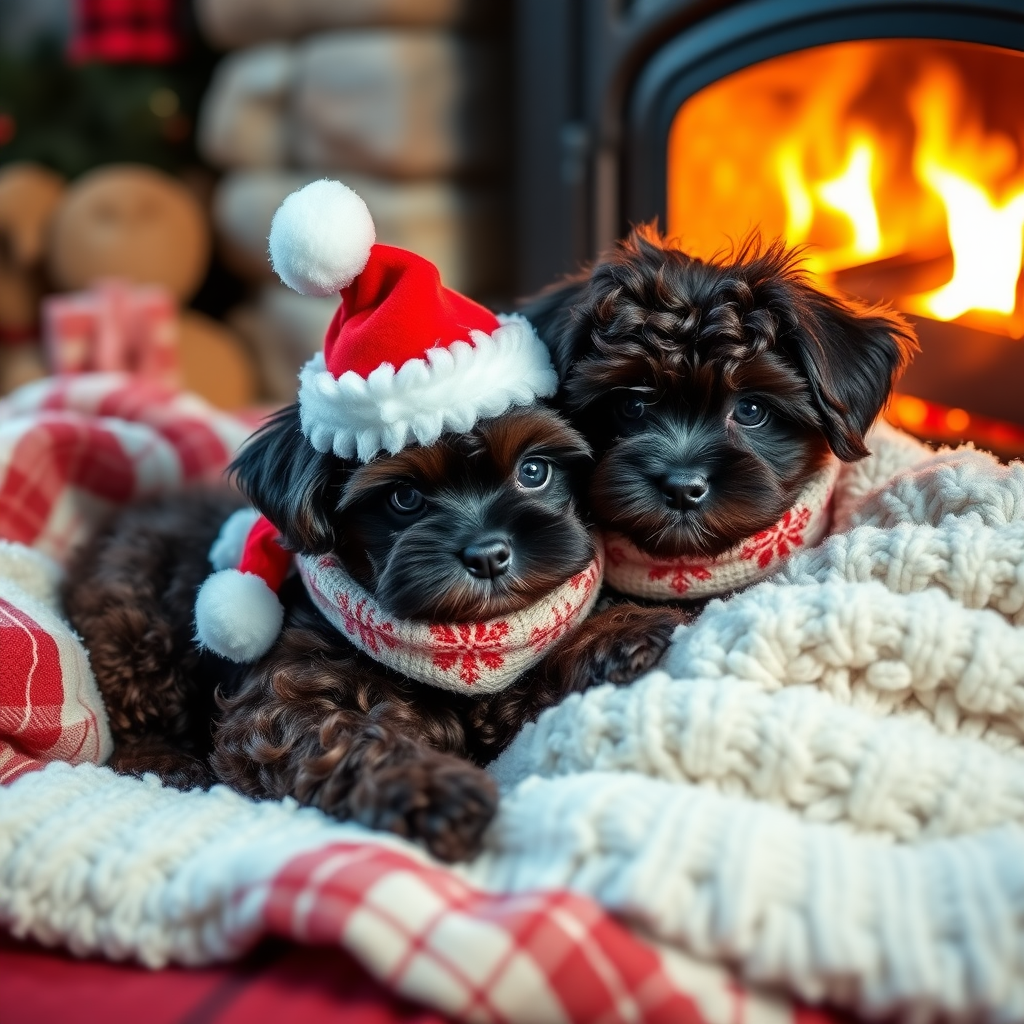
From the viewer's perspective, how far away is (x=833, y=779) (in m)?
1.58

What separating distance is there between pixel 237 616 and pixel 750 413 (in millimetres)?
977

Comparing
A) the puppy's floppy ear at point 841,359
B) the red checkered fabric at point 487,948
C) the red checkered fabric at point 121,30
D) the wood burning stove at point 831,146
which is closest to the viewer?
the red checkered fabric at point 487,948

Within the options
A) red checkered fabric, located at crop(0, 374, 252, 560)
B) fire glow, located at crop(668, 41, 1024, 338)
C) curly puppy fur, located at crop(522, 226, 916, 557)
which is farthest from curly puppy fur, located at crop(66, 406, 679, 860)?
fire glow, located at crop(668, 41, 1024, 338)

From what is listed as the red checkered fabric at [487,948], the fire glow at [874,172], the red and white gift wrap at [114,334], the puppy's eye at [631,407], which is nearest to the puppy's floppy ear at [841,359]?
the puppy's eye at [631,407]

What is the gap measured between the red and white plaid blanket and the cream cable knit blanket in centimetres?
8

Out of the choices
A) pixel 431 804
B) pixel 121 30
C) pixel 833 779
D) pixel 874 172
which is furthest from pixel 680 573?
pixel 121 30

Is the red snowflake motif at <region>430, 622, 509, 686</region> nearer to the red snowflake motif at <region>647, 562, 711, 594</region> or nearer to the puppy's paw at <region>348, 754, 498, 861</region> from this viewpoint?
the puppy's paw at <region>348, 754, 498, 861</region>

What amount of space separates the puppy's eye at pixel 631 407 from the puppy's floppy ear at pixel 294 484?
50cm

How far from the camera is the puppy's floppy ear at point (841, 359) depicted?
6.33 feet

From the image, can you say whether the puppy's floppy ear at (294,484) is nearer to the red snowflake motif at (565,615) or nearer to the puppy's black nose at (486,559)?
the puppy's black nose at (486,559)

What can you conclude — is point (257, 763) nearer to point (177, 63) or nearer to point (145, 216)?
point (145, 216)

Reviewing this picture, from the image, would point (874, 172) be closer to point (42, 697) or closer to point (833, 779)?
point (833, 779)

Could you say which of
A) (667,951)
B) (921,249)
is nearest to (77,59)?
(921,249)

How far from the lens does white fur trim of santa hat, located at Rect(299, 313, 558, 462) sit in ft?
5.82
